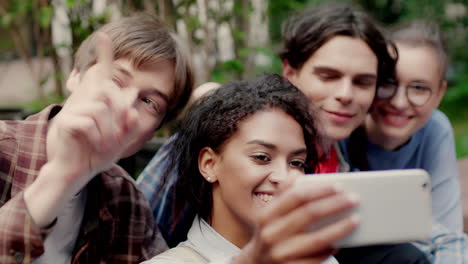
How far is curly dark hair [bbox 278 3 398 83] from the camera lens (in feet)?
7.52

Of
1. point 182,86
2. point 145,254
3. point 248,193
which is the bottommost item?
point 145,254

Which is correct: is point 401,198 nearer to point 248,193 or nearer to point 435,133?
point 248,193

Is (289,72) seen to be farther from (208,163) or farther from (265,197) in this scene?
(265,197)

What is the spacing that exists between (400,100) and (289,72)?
1.61 feet

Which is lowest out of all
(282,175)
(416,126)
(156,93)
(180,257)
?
(180,257)

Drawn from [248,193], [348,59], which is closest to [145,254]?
[248,193]

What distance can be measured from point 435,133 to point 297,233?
6.29ft

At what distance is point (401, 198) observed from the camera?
3.58 feet

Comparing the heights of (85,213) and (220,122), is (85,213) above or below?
below

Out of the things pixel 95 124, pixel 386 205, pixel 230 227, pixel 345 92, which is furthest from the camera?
pixel 345 92

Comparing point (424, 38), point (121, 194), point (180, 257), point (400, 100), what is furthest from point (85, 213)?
point (424, 38)

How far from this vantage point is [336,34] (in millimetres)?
2287

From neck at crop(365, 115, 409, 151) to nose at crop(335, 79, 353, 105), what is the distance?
0.39m

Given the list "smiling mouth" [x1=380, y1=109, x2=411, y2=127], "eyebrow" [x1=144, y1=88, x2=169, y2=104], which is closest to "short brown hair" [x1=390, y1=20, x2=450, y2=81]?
"smiling mouth" [x1=380, y1=109, x2=411, y2=127]
